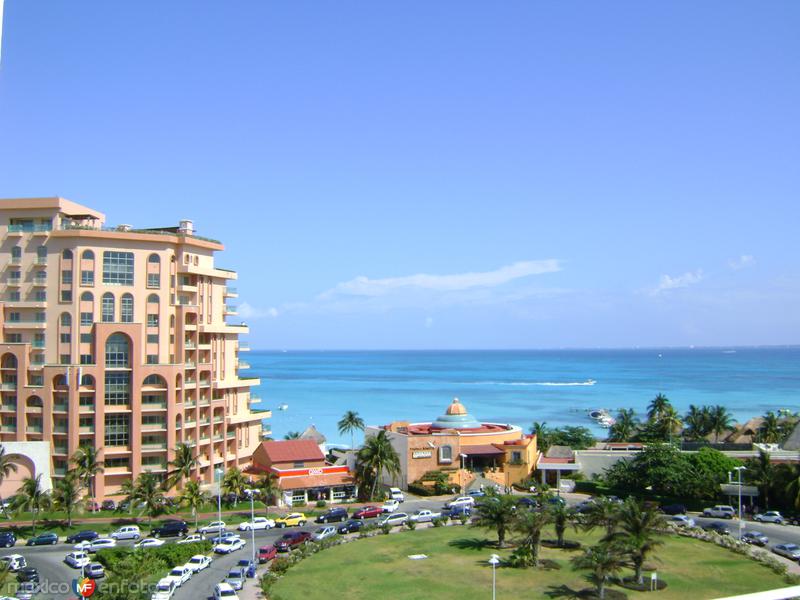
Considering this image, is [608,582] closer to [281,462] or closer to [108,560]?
[108,560]

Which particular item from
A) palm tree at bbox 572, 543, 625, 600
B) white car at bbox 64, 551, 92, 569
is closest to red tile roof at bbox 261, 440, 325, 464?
white car at bbox 64, 551, 92, 569

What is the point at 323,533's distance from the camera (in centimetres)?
4744

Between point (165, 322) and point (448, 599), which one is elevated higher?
point (165, 322)

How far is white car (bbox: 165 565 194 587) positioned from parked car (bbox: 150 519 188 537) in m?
10.2

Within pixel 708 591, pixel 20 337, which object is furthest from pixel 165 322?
pixel 708 591

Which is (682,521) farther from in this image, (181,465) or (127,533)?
(127,533)

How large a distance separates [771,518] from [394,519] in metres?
26.3

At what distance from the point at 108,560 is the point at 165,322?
26366 mm

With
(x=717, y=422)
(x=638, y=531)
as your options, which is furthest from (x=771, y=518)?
(x=717, y=422)

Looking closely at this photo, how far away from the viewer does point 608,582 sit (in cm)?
3634

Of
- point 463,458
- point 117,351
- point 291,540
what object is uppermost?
point 117,351

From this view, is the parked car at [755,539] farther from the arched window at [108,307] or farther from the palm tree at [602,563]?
the arched window at [108,307]

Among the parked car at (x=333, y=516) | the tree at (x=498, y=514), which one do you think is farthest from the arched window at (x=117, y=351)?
the tree at (x=498, y=514)

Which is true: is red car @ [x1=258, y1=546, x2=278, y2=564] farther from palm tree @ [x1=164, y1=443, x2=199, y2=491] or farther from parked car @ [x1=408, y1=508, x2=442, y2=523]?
palm tree @ [x1=164, y1=443, x2=199, y2=491]
